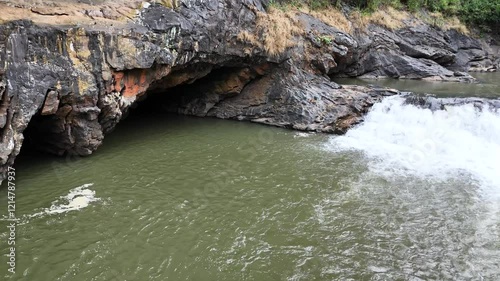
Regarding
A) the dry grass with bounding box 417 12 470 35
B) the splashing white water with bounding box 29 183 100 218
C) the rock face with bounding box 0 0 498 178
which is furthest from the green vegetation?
the splashing white water with bounding box 29 183 100 218

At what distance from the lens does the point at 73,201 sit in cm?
809

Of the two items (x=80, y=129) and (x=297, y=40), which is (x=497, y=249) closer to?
(x=80, y=129)

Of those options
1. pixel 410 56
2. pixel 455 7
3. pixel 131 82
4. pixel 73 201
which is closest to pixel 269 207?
pixel 73 201

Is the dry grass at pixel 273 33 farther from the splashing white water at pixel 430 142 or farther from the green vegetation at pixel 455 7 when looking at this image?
the green vegetation at pixel 455 7

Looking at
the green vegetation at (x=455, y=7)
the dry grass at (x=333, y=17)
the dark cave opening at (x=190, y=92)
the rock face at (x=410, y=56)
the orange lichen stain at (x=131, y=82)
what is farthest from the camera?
the green vegetation at (x=455, y=7)

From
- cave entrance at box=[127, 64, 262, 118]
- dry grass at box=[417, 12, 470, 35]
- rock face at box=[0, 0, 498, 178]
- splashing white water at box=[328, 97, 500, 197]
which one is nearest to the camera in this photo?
rock face at box=[0, 0, 498, 178]

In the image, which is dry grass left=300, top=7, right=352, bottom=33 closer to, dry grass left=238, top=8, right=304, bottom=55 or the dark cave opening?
dry grass left=238, top=8, right=304, bottom=55

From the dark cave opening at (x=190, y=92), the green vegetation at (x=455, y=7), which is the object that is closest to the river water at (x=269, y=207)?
the dark cave opening at (x=190, y=92)

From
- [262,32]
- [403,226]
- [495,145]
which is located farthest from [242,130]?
[495,145]

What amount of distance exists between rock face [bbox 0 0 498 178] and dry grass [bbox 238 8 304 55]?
0.23ft

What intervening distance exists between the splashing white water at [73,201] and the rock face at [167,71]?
150 centimetres

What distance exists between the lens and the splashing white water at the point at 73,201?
7.67 meters

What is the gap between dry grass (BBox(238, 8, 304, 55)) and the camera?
1408cm

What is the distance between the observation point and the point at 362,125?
546 inches
